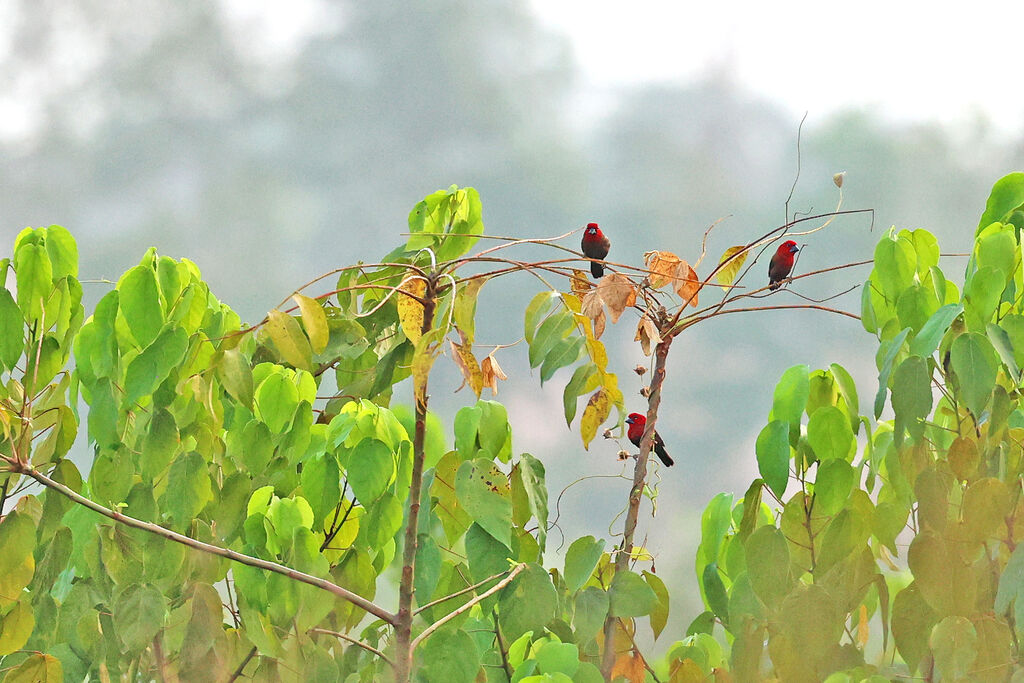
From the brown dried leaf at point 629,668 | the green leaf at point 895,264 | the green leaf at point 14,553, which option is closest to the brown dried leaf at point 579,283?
the green leaf at point 895,264

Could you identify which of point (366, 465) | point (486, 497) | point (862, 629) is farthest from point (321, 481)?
point (862, 629)

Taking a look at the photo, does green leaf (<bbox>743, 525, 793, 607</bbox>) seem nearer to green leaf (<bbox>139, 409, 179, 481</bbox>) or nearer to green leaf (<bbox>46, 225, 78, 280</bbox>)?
green leaf (<bbox>139, 409, 179, 481</bbox>)

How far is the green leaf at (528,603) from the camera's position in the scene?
0.79 metres

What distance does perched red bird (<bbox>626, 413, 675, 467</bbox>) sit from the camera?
94cm

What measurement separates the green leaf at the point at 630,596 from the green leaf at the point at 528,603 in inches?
2.9

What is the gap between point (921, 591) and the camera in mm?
745

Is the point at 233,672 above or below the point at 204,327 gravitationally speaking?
below

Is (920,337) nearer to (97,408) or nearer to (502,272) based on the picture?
(502,272)

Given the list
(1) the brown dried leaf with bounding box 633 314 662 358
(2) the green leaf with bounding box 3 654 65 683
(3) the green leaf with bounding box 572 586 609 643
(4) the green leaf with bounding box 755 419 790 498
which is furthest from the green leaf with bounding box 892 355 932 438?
(2) the green leaf with bounding box 3 654 65 683

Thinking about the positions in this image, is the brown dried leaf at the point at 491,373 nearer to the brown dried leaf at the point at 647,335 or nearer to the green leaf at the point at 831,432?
the brown dried leaf at the point at 647,335

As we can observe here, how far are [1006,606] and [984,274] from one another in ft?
0.90

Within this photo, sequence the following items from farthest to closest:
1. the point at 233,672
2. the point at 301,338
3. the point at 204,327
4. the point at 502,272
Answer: the point at 204,327 → the point at 233,672 → the point at 502,272 → the point at 301,338

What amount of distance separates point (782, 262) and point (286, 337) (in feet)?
1.83

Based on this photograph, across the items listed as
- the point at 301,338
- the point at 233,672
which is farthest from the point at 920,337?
the point at 233,672
